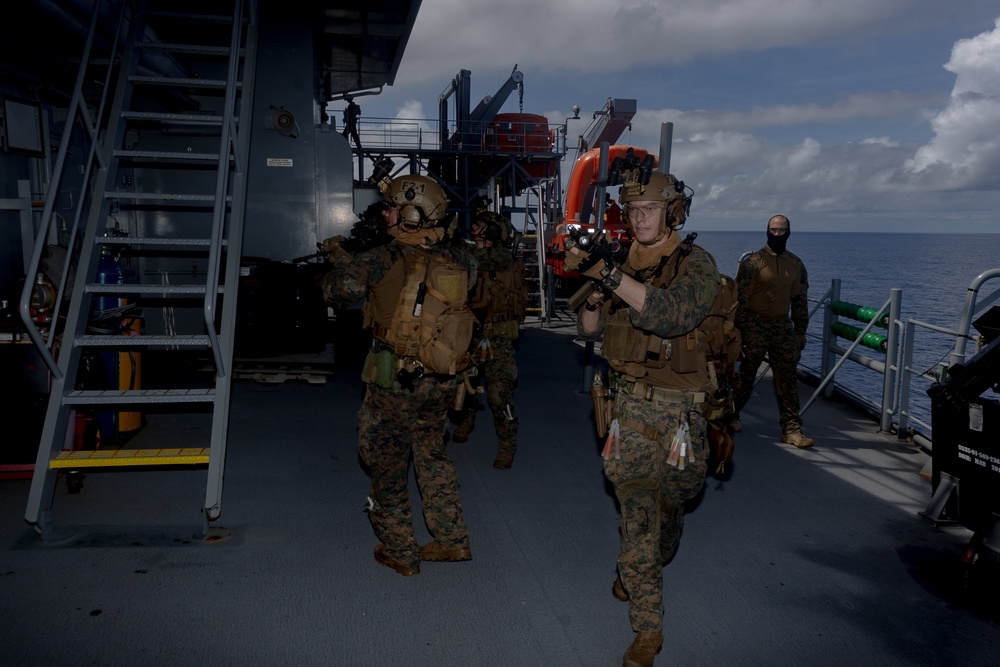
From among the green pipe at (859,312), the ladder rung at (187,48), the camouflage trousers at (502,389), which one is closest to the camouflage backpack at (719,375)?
the camouflage trousers at (502,389)

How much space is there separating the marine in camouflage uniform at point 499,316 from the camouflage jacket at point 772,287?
2122 millimetres

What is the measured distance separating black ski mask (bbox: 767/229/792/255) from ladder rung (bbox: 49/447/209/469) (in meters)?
4.91

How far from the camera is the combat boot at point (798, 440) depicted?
6438 mm

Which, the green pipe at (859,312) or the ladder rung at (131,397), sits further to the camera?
the green pipe at (859,312)

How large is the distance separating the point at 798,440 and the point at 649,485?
12.2 feet

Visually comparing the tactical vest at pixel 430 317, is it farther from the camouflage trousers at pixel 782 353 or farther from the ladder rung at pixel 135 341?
the camouflage trousers at pixel 782 353

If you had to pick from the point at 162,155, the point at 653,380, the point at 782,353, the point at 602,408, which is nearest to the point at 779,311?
the point at 782,353

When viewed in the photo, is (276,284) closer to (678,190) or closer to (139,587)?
(139,587)

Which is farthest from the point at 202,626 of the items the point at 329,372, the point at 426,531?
the point at 329,372

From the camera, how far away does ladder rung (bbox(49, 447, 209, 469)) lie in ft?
13.8

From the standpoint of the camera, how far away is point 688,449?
3291 mm

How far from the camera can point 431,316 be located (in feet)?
12.5

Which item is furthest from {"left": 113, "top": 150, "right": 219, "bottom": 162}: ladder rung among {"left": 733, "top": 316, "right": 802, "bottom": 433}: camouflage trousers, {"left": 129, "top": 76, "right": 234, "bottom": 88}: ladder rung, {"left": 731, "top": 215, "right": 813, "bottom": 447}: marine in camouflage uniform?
{"left": 733, "top": 316, "right": 802, "bottom": 433}: camouflage trousers

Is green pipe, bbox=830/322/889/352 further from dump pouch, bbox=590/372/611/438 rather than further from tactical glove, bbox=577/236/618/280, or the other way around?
tactical glove, bbox=577/236/618/280
